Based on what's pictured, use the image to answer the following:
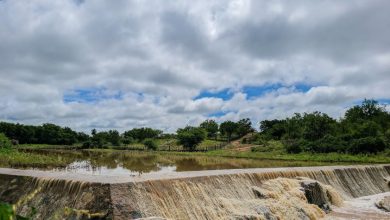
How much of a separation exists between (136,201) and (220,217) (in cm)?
276

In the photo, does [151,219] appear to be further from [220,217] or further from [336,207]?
[336,207]

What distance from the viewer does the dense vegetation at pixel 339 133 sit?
1703 inches

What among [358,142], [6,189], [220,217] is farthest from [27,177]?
[358,142]

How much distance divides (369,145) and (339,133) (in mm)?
14921

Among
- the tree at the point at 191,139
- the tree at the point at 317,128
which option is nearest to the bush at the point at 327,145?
the tree at the point at 317,128

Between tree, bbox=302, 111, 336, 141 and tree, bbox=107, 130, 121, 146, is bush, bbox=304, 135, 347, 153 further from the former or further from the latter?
tree, bbox=107, 130, 121, 146

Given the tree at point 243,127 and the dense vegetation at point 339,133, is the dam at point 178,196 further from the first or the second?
the tree at point 243,127

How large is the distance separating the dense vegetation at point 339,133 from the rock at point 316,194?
29544 mm

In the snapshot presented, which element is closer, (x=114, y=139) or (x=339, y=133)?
(x=339, y=133)

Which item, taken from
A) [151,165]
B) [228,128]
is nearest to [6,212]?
[151,165]

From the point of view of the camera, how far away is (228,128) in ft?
313

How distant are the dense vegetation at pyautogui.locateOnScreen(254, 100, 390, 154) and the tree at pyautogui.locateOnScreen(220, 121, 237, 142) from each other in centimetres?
1243

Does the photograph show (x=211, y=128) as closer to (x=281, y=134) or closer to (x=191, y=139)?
(x=281, y=134)

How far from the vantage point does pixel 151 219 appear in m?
6.86
